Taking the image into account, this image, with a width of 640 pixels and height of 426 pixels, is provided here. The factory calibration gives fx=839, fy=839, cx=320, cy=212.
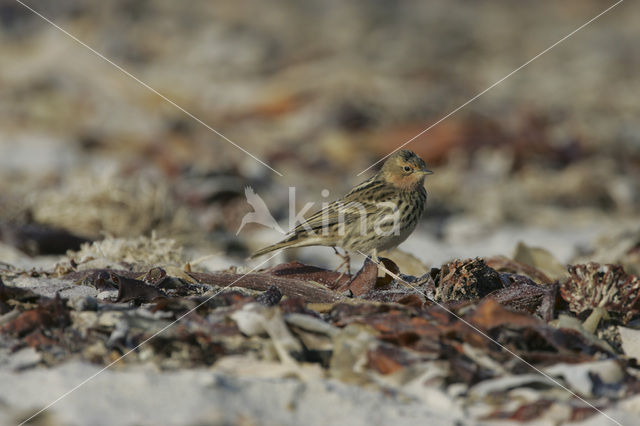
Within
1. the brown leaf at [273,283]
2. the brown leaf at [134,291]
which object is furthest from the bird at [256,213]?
the brown leaf at [134,291]

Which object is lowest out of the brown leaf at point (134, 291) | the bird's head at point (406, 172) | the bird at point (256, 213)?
the brown leaf at point (134, 291)

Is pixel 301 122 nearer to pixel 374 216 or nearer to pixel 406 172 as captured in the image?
pixel 406 172

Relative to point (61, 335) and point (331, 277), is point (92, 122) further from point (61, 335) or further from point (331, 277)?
point (61, 335)

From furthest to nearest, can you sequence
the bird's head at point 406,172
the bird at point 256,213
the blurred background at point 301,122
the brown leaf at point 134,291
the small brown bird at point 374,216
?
the bird at point 256,213
the blurred background at point 301,122
the bird's head at point 406,172
the small brown bird at point 374,216
the brown leaf at point 134,291

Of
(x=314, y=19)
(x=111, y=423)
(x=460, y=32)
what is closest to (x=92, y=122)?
(x=314, y=19)

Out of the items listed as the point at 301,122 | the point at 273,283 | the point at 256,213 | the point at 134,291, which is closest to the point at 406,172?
the point at 273,283

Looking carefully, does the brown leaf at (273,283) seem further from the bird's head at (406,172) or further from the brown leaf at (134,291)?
the bird's head at (406,172)

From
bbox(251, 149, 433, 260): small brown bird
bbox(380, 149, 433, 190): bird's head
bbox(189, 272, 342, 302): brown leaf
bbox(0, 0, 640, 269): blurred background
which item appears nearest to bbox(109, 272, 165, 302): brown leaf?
bbox(189, 272, 342, 302): brown leaf
